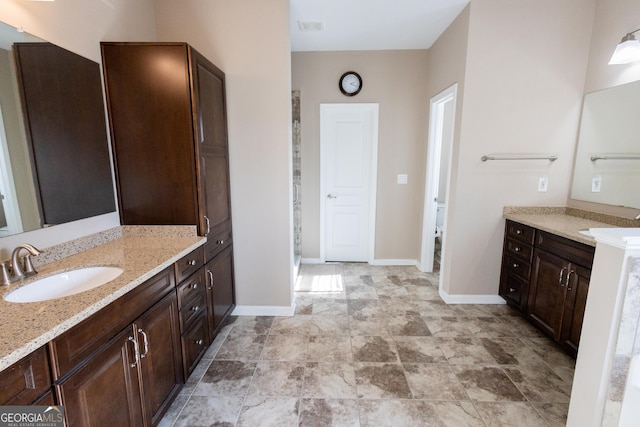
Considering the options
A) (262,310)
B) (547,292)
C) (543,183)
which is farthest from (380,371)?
(543,183)

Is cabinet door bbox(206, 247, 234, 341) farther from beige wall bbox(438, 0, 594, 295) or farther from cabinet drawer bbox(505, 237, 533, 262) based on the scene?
cabinet drawer bbox(505, 237, 533, 262)

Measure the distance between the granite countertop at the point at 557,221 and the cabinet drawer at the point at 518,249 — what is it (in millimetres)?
206

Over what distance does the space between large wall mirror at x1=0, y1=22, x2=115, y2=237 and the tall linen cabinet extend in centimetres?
11

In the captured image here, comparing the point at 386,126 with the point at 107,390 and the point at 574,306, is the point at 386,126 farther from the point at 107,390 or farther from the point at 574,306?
the point at 107,390

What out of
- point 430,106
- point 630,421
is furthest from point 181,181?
point 430,106

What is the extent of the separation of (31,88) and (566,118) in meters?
3.87

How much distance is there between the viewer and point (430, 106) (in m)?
3.52

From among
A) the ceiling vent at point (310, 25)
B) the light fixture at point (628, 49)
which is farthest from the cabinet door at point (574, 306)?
the ceiling vent at point (310, 25)

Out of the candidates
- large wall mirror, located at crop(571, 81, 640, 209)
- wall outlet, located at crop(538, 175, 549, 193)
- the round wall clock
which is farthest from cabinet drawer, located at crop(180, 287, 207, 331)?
large wall mirror, located at crop(571, 81, 640, 209)

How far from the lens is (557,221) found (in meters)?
2.44

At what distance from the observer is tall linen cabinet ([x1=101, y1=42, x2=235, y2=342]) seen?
1.84 meters

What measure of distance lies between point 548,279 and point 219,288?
259 cm

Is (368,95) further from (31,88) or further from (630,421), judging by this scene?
(630,421)

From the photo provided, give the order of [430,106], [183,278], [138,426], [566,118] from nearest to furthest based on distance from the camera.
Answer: [138,426] → [183,278] → [566,118] → [430,106]
